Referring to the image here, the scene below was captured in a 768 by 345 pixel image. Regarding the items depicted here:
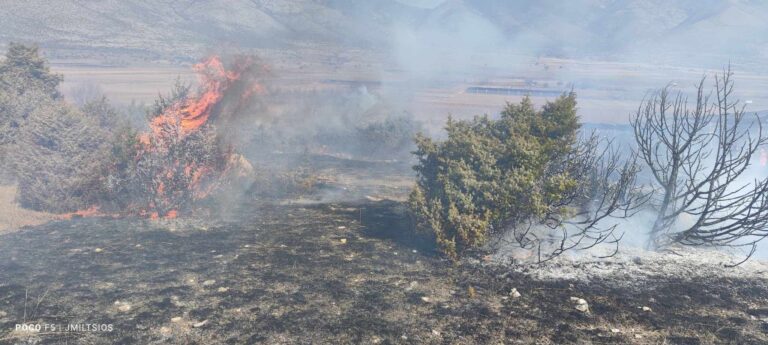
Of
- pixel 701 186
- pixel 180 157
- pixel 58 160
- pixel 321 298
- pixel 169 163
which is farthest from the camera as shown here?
pixel 58 160

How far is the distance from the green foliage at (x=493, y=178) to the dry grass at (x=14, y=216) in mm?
11509

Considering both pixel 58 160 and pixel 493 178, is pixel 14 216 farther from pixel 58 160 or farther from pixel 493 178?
pixel 493 178

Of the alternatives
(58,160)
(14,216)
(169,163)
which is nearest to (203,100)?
(169,163)

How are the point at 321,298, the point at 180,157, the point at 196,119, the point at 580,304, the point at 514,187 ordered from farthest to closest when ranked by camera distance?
the point at 196,119 → the point at 180,157 → the point at 514,187 → the point at 321,298 → the point at 580,304

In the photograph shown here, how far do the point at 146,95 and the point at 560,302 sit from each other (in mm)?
52587

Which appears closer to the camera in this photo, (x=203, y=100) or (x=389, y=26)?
(x=203, y=100)

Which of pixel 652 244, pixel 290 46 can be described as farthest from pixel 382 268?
pixel 290 46

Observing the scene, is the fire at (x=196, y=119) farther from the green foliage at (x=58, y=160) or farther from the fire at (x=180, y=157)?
the green foliage at (x=58, y=160)

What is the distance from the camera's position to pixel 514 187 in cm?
1035

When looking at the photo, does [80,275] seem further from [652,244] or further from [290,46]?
[290,46]

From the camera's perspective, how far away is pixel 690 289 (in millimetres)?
9008

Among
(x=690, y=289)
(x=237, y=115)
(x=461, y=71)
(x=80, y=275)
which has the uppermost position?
(x=461, y=71)

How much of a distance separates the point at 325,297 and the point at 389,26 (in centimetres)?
14461

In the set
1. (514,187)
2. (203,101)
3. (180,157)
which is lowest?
(180,157)
